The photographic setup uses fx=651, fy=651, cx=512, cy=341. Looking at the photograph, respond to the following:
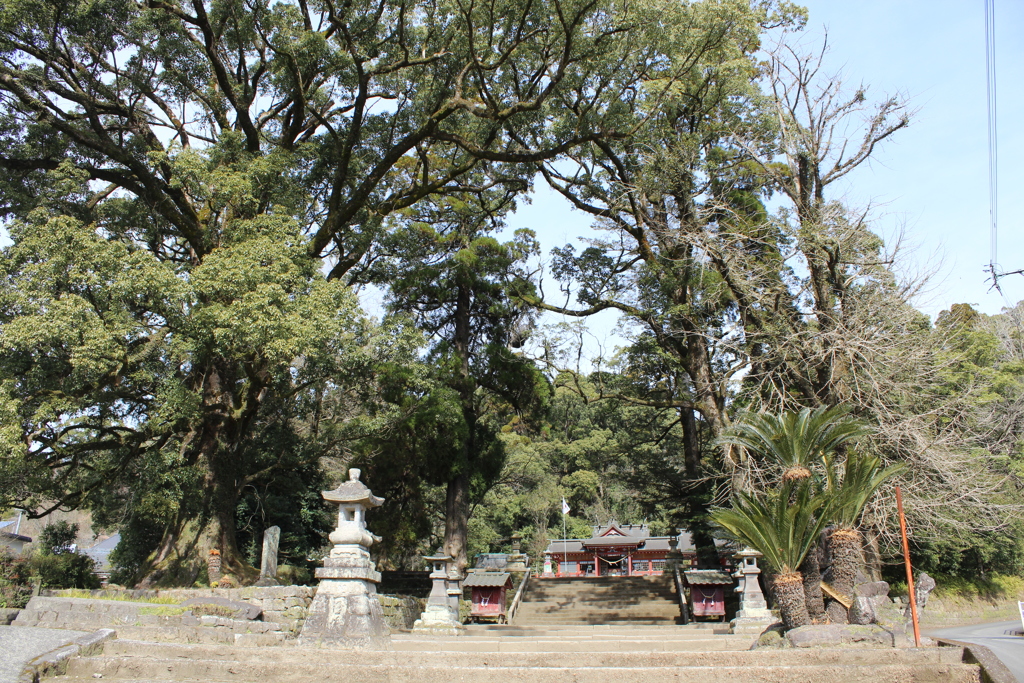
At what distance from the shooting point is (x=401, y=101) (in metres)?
15.1

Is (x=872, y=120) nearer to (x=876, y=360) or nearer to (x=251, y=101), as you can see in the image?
(x=876, y=360)

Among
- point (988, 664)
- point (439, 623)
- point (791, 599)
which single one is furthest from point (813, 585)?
point (439, 623)

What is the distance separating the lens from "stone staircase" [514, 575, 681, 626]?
1449 cm

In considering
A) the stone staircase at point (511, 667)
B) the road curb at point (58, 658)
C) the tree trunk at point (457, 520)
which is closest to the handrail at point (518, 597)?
the tree trunk at point (457, 520)

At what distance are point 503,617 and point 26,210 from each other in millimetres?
12137

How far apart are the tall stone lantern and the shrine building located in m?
20.3

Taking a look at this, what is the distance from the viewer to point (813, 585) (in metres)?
7.66

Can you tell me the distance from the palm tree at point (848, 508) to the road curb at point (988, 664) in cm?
258

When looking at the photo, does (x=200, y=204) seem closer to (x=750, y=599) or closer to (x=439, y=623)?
(x=439, y=623)

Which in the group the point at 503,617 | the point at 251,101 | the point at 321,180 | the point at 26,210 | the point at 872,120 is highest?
the point at 251,101

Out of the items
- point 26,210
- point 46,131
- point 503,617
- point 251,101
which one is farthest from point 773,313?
point 46,131

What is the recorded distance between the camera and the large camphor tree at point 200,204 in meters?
9.86

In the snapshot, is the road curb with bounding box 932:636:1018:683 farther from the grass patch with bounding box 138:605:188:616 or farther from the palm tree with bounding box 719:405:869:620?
the grass patch with bounding box 138:605:188:616

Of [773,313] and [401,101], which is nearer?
[773,313]
